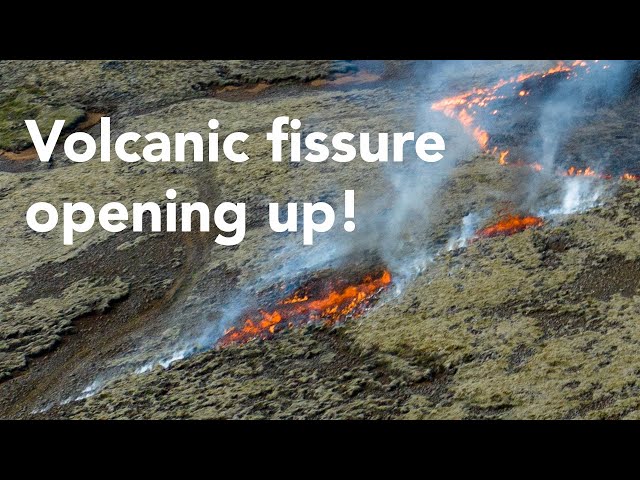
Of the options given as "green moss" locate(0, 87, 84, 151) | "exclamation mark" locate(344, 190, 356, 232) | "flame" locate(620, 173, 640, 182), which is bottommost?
"exclamation mark" locate(344, 190, 356, 232)

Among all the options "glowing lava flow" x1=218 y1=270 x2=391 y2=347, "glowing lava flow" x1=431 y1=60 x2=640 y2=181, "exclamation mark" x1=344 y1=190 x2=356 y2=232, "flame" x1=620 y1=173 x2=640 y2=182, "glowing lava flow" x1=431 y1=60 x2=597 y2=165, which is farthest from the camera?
"glowing lava flow" x1=431 y1=60 x2=597 y2=165

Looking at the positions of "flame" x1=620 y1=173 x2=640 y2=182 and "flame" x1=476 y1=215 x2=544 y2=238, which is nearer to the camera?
"flame" x1=476 y1=215 x2=544 y2=238

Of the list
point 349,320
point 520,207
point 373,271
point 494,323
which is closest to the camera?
point 494,323

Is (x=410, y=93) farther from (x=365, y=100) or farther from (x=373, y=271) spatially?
(x=373, y=271)

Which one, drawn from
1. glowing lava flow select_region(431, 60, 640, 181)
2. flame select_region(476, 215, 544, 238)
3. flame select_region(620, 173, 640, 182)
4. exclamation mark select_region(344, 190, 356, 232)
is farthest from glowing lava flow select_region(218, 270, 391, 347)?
glowing lava flow select_region(431, 60, 640, 181)

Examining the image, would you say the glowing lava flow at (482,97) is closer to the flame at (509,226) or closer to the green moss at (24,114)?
the flame at (509,226)

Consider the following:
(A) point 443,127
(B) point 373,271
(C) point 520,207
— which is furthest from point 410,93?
(B) point 373,271

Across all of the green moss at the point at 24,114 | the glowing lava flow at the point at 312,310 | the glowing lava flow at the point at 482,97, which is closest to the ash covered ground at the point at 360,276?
the glowing lava flow at the point at 312,310

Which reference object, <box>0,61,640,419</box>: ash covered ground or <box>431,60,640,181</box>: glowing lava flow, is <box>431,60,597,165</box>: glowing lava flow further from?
<box>0,61,640,419</box>: ash covered ground
